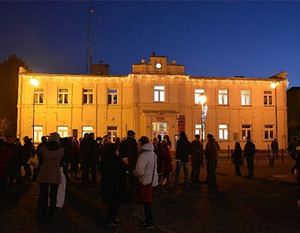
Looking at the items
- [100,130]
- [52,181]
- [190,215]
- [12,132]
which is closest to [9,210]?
[52,181]

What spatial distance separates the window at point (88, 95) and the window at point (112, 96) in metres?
1.77

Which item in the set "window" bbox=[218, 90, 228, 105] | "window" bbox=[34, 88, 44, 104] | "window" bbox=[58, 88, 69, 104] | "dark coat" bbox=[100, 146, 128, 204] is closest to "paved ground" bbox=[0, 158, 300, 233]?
"dark coat" bbox=[100, 146, 128, 204]

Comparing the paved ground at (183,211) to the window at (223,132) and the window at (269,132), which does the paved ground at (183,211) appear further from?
the window at (269,132)

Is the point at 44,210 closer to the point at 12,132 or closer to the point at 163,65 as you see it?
the point at 163,65

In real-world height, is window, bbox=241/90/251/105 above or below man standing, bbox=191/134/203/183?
above

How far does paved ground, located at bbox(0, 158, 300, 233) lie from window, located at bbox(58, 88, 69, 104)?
2126 centimetres

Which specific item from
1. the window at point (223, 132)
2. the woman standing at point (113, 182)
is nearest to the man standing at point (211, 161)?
the woman standing at point (113, 182)

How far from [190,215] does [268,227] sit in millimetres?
1842

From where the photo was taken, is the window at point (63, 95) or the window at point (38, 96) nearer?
the window at point (38, 96)

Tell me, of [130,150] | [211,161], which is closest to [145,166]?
[130,150]

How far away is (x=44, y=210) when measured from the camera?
7.16 metres

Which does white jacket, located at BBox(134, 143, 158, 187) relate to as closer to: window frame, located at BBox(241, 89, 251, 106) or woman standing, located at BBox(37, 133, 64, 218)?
woman standing, located at BBox(37, 133, 64, 218)

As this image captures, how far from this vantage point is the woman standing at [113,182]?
6.45 meters

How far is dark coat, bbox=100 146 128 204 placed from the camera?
6445 millimetres
